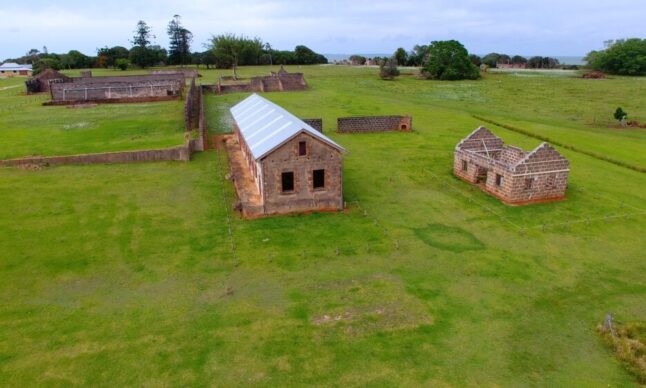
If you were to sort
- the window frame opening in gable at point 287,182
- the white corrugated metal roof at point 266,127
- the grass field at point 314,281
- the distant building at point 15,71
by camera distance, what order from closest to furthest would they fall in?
the grass field at point 314,281
the white corrugated metal roof at point 266,127
the window frame opening in gable at point 287,182
the distant building at point 15,71

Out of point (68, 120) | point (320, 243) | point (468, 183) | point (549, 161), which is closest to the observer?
point (320, 243)

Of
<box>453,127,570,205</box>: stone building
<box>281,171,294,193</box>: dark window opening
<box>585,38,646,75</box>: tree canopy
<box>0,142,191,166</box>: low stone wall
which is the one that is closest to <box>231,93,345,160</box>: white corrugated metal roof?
<box>281,171,294,193</box>: dark window opening

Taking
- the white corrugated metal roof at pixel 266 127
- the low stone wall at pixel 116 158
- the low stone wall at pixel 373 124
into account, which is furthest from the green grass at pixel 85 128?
the low stone wall at pixel 373 124

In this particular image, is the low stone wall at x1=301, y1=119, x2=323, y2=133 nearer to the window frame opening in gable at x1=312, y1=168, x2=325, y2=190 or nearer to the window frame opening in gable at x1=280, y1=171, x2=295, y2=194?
the window frame opening in gable at x1=312, y1=168, x2=325, y2=190

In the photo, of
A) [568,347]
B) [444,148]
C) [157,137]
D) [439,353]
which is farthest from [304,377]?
[157,137]

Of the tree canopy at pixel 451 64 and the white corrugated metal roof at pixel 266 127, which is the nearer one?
the white corrugated metal roof at pixel 266 127

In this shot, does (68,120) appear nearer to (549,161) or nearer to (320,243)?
(320,243)

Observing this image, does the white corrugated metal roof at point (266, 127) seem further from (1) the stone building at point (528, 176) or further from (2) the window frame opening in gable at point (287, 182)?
(1) the stone building at point (528, 176)
